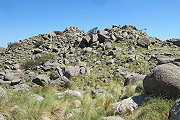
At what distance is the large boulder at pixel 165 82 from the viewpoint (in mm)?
6367

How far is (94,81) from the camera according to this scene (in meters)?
18.6

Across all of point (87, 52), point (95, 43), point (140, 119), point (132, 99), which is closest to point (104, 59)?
point (87, 52)

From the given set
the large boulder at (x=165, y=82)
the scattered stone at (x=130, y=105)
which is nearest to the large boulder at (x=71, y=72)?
the scattered stone at (x=130, y=105)

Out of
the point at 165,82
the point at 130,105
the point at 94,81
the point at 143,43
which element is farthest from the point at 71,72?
the point at 143,43

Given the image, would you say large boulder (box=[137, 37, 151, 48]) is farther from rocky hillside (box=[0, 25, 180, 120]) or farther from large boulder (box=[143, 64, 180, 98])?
large boulder (box=[143, 64, 180, 98])

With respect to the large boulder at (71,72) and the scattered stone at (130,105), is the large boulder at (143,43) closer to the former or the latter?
the large boulder at (71,72)

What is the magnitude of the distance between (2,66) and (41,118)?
2500cm

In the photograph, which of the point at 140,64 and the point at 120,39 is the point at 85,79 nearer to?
the point at 140,64

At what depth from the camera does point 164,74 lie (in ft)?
22.1

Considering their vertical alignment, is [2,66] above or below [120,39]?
below

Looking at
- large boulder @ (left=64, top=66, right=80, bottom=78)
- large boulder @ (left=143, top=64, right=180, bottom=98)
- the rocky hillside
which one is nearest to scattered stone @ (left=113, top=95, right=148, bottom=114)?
the rocky hillside

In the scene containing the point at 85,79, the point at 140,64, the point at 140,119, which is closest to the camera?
the point at 140,119

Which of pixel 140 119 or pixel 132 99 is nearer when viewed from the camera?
pixel 140 119

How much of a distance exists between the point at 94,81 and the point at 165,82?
12.3 meters
